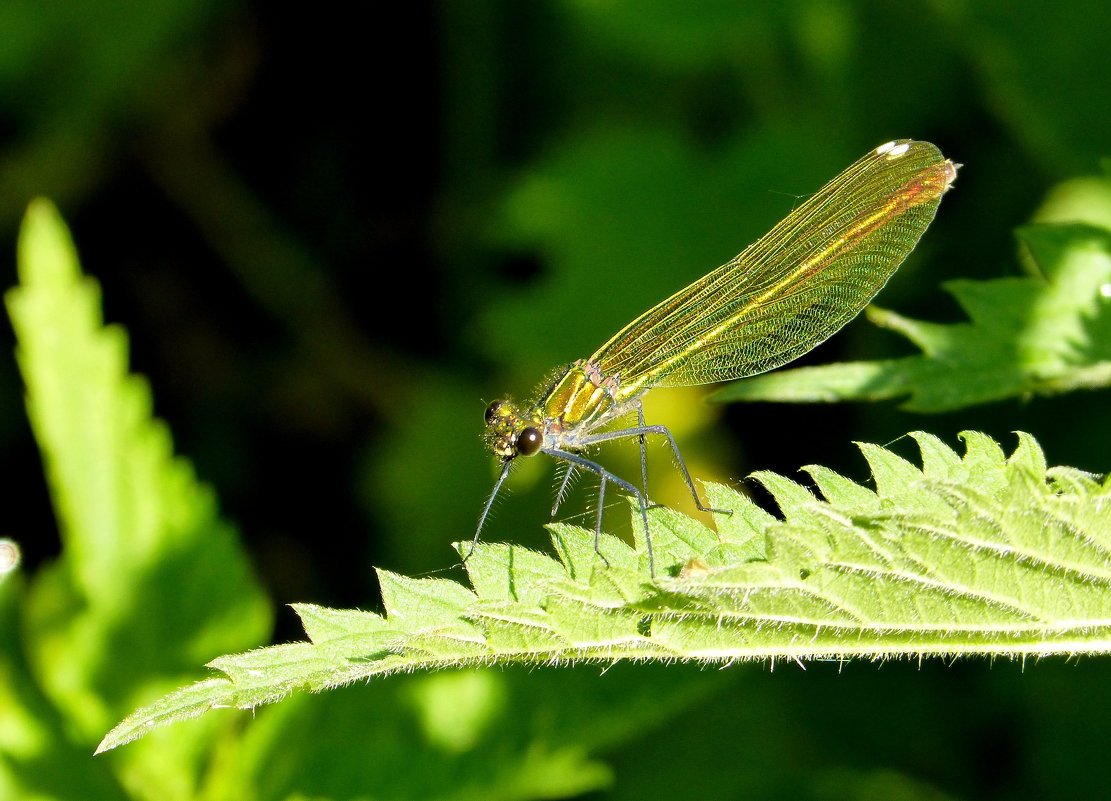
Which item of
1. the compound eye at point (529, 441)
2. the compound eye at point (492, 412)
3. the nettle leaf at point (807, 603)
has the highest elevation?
the compound eye at point (492, 412)

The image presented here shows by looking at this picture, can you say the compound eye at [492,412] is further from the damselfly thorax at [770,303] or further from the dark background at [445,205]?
the dark background at [445,205]

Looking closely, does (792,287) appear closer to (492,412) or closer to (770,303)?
(770,303)

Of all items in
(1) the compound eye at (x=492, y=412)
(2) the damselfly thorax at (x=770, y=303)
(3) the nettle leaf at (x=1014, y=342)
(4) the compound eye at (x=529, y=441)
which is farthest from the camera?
(2) the damselfly thorax at (x=770, y=303)

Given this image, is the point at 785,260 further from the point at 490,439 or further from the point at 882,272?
the point at 490,439

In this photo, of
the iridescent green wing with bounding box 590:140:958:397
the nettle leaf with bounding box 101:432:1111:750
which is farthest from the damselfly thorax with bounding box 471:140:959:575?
the nettle leaf with bounding box 101:432:1111:750

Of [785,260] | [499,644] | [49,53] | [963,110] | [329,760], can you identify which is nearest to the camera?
[499,644]

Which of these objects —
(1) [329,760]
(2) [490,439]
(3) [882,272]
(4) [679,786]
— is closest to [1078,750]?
(4) [679,786]

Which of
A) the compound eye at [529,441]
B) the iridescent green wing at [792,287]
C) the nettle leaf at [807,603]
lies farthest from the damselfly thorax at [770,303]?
the nettle leaf at [807,603]

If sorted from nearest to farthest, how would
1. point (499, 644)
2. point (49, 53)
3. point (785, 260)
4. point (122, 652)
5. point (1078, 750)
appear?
point (499, 644) < point (122, 652) < point (785, 260) < point (1078, 750) < point (49, 53)
